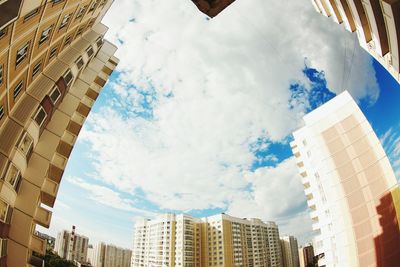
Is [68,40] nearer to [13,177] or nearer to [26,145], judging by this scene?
[26,145]

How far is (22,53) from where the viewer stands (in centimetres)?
866

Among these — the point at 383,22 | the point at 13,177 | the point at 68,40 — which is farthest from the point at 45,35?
the point at 383,22

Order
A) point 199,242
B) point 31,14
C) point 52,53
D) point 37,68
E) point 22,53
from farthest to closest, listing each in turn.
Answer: point 199,242 < point 52,53 < point 37,68 < point 22,53 < point 31,14

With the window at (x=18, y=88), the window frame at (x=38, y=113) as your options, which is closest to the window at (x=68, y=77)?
the window frame at (x=38, y=113)

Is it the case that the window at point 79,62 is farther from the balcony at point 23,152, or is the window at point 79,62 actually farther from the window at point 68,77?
the balcony at point 23,152

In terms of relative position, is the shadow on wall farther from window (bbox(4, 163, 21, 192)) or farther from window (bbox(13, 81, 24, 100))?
window (bbox(13, 81, 24, 100))

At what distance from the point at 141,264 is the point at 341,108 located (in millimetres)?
89934

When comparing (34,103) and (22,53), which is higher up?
(22,53)

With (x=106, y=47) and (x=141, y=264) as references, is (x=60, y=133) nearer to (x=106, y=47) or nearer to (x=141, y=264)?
(x=106, y=47)

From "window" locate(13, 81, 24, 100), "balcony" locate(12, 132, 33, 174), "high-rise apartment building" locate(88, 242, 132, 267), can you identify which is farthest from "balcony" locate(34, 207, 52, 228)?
"high-rise apartment building" locate(88, 242, 132, 267)

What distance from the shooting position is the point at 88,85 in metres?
15.0

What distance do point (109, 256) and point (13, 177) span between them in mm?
129208

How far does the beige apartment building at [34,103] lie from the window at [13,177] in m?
0.04

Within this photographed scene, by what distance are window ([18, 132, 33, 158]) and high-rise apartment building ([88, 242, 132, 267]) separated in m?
123
